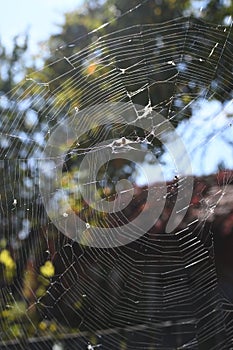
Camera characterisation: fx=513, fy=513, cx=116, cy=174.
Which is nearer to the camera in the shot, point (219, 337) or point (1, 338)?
point (219, 337)

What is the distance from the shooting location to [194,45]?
2240 millimetres

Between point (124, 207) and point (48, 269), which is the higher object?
point (124, 207)

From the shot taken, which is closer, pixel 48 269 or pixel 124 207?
pixel 124 207

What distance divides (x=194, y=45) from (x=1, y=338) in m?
1.68

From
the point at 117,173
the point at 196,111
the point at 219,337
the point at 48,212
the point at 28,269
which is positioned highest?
the point at 196,111

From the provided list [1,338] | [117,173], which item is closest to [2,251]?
[1,338]

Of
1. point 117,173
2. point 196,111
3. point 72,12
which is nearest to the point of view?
point 196,111

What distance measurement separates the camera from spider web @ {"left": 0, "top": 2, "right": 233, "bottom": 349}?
87.0 inches

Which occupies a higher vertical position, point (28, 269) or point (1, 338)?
point (28, 269)

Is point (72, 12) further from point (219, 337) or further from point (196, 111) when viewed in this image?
point (219, 337)

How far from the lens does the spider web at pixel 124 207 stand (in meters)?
2.21

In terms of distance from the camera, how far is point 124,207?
2.28 meters

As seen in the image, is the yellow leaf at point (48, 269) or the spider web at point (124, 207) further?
the yellow leaf at point (48, 269)

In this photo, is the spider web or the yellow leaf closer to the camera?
the spider web
